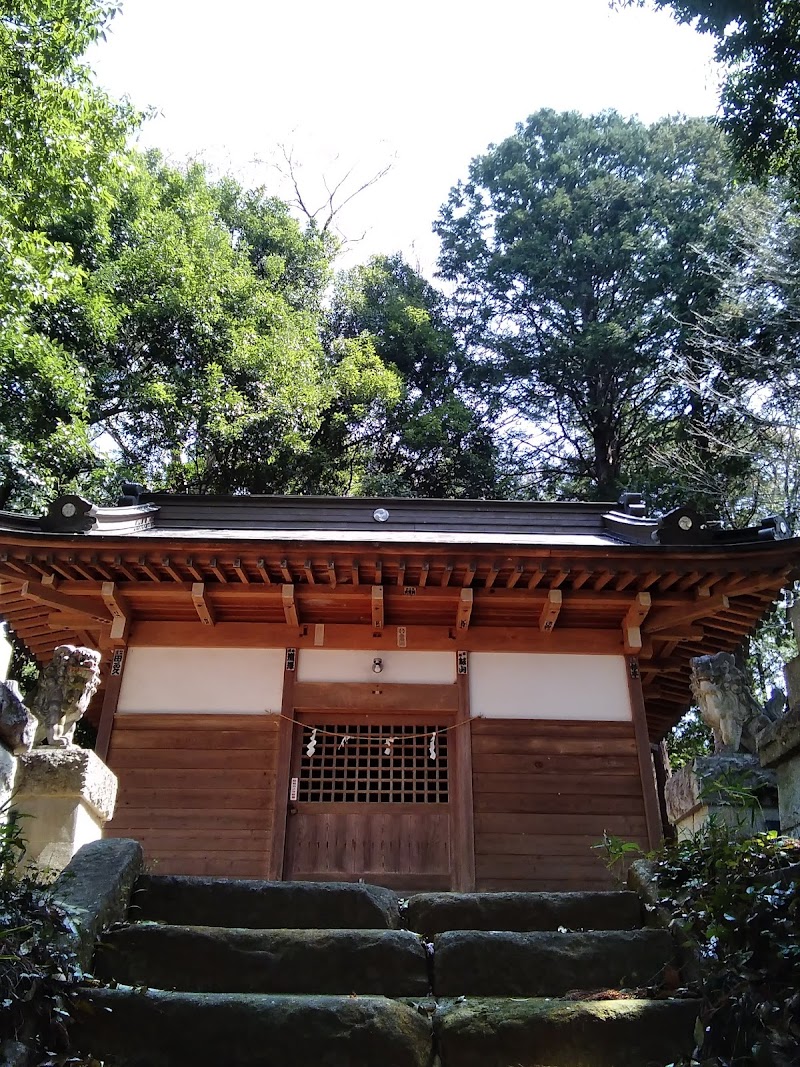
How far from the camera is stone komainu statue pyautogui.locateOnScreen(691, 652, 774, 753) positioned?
202 inches

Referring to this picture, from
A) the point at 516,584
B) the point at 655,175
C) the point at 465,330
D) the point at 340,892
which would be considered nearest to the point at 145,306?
the point at 465,330

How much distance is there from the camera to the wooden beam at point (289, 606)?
8.69 meters

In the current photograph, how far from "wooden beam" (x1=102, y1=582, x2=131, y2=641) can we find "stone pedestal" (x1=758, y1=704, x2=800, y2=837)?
6671 mm

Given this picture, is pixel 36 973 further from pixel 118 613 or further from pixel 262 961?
pixel 118 613

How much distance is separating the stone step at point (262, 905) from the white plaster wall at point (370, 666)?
4.63 metres

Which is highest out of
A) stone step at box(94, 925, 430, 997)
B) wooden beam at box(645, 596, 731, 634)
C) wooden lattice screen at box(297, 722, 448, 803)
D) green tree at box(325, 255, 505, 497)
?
green tree at box(325, 255, 505, 497)

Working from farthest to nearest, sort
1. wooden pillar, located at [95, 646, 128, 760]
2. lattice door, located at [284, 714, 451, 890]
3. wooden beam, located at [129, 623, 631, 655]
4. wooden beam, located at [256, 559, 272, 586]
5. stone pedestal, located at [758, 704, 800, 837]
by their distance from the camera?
wooden beam, located at [129, 623, 631, 655]
wooden pillar, located at [95, 646, 128, 760]
wooden beam, located at [256, 559, 272, 586]
lattice door, located at [284, 714, 451, 890]
stone pedestal, located at [758, 704, 800, 837]

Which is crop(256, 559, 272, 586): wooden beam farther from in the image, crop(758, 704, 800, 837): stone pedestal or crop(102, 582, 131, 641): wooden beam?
crop(758, 704, 800, 837): stone pedestal

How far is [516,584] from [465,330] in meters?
17.8

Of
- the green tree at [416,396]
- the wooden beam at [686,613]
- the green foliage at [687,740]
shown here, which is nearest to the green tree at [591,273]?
the green tree at [416,396]

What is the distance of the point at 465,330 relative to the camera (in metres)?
25.3

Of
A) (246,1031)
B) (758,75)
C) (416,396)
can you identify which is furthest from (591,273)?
(246,1031)

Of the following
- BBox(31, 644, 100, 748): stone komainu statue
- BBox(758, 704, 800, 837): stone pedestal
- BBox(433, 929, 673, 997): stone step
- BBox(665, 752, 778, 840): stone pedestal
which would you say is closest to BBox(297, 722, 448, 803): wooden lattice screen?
BBox(31, 644, 100, 748): stone komainu statue

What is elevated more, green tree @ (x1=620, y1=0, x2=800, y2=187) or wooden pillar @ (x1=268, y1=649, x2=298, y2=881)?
green tree @ (x1=620, y1=0, x2=800, y2=187)
